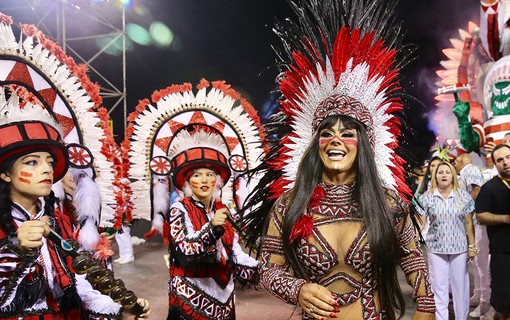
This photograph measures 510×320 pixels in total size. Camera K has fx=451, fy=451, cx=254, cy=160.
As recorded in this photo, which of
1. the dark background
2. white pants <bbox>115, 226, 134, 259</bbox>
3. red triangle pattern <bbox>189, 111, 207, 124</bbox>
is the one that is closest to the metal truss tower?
the dark background

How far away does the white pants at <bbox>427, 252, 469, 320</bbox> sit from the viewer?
4426 millimetres

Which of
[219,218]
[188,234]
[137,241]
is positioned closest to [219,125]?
[188,234]

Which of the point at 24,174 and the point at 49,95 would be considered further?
the point at 49,95

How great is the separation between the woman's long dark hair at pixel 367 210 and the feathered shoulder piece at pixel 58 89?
1.10 metres

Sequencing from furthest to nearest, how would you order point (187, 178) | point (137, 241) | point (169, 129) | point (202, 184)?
point (137, 241), point (169, 129), point (187, 178), point (202, 184)

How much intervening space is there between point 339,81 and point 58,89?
1.44 m

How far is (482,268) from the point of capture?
5.01 meters

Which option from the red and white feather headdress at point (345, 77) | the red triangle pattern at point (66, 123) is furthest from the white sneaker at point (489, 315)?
the red triangle pattern at point (66, 123)

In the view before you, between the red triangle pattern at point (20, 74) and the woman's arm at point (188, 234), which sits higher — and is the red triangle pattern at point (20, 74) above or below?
above

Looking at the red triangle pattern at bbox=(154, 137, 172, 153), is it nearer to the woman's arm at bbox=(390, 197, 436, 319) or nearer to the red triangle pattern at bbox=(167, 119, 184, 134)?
the red triangle pattern at bbox=(167, 119, 184, 134)

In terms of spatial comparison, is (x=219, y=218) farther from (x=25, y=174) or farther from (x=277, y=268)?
(x=25, y=174)

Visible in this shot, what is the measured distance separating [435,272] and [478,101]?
124 inches

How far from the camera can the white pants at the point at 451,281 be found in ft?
14.5

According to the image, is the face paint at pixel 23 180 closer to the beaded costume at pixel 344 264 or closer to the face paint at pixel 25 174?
the face paint at pixel 25 174
